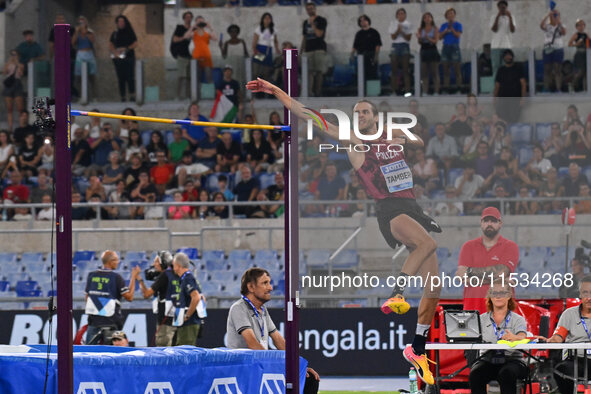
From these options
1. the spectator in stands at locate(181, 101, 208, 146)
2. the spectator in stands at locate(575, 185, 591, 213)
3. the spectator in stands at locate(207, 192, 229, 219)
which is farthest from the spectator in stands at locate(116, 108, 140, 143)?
the spectator in stands at locate(575, 185, 591, 213)

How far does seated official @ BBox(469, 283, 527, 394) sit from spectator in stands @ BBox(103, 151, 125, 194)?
9.93m

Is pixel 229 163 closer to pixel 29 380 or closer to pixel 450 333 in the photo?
pixel 450 333

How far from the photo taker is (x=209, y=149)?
20.5 metres

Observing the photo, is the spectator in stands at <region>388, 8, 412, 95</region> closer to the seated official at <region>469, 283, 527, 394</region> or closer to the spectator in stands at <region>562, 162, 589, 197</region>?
the seated official at <region>469, 283, 527, 394</region>

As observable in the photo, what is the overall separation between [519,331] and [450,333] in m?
0.67

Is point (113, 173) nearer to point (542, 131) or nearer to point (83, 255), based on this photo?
point (83, 255)

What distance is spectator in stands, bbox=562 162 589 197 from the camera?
1041cm

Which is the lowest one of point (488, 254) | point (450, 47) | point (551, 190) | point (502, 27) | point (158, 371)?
point (158, 371)

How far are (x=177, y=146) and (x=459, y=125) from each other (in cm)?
1093

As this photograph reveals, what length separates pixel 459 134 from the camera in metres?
10.5

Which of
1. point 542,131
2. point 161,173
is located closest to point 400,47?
point 161,173

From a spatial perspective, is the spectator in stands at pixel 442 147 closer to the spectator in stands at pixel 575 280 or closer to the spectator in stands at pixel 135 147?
the spectator in stands at pixel 575 280

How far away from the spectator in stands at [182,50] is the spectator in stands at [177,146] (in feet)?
3.15

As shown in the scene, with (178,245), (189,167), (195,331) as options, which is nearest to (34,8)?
(189,167)
